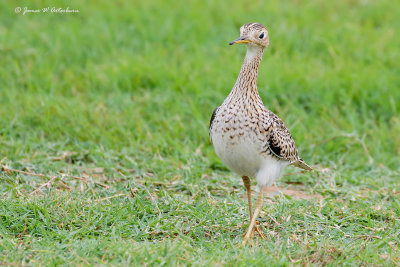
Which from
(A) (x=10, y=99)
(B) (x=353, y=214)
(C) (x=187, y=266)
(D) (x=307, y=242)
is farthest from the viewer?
(A) (x=10, y=99)

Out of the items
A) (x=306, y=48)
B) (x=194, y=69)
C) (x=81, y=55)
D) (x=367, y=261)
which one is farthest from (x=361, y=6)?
(x=367, y=261)

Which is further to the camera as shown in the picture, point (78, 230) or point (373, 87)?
point (373, 87)

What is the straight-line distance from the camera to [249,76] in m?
5.24

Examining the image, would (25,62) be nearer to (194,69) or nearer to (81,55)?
(81,55)

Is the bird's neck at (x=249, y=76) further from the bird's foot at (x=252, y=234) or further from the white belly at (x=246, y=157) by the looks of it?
the bird's foot at (x=252, y=234)

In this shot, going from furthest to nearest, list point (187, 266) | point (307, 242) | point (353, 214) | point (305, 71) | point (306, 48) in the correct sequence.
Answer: point (306, 48) < point (305, 71) < point (353, 214) < point (307, 242) < point (187, 266)

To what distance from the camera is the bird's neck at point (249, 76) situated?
17.0ft

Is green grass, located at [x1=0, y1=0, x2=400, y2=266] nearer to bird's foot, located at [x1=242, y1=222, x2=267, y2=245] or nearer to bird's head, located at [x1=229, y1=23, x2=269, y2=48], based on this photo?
bird's foot, located at [x1=242, y1=222, x2=267, y2=245]

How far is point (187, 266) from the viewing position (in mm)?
4449

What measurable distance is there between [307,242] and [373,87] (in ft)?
13.1

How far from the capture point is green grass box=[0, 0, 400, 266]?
498cm

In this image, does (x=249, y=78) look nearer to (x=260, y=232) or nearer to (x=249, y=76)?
(x=249, y=76)

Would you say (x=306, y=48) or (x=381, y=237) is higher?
(x=306, y=48)

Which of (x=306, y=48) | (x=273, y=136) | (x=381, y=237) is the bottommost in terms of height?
(x=381, y=237)
